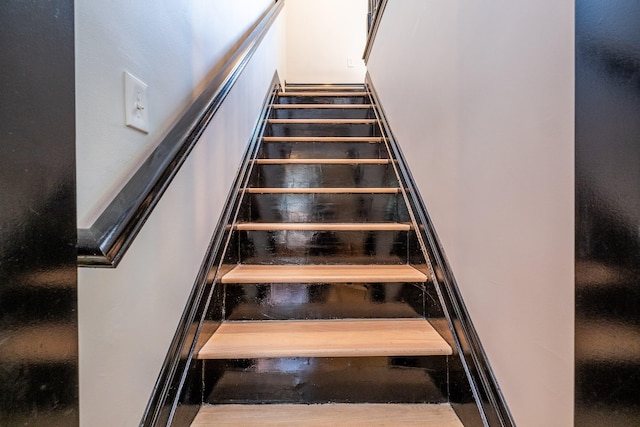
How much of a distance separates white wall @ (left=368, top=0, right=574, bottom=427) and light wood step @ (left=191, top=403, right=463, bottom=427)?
30 cm

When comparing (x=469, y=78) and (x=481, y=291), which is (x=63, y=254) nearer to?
(x=481, y=291)

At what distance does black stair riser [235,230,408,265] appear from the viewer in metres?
1.62

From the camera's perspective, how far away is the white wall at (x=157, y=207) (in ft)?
2.14

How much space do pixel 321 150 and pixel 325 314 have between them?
121 centimetres

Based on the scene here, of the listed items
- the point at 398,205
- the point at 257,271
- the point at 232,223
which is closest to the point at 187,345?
the point at 257,271

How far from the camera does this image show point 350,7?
4.20 m

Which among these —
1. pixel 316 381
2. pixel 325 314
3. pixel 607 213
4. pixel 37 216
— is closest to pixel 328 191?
pixel 325 314

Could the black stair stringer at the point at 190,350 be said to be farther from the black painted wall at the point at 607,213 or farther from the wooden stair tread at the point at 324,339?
the black painted wall at the point at 607,213

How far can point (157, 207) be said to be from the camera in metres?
0.90

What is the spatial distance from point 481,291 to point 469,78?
2.17ft

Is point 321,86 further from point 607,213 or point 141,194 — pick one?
point 607,213

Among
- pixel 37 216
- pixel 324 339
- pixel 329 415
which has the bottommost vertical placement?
pixel 329 415

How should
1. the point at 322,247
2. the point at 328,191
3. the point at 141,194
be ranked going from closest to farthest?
the point at 141,194 → the point at 322,247 → the point at 328,191

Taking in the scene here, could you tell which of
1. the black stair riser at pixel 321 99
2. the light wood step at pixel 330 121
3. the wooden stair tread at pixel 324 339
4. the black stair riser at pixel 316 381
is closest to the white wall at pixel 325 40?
the black stair riser at pixel 321 99
